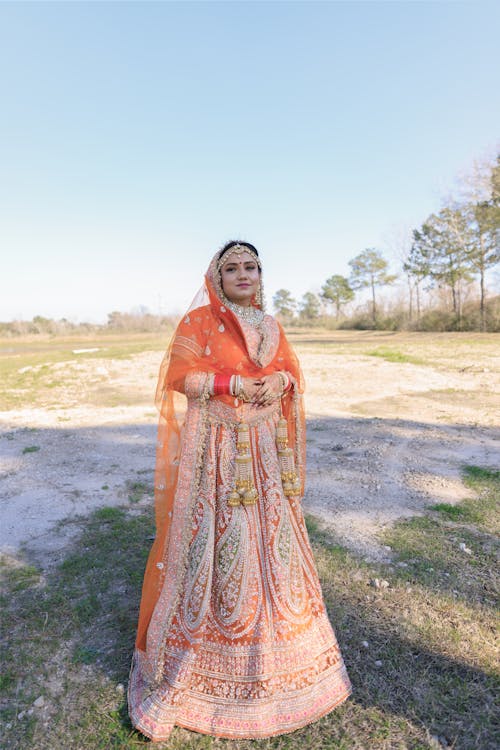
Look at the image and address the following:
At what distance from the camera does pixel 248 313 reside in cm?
251

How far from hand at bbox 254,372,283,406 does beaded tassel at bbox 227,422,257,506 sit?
0.16 metres

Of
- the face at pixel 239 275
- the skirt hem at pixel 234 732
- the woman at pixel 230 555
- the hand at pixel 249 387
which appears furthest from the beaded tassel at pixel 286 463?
the skirt hem at pixel 234 732

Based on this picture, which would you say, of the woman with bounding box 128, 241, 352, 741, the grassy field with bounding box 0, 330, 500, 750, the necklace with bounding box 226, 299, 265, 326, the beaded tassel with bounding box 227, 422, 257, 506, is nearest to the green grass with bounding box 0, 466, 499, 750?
the grassy field with bounding box 0, 330, 500, 750

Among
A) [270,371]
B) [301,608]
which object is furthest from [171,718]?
[270,371]

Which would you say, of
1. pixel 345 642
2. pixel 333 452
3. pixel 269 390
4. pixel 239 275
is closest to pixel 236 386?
pixel 269 390

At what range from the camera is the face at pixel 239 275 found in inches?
94.3

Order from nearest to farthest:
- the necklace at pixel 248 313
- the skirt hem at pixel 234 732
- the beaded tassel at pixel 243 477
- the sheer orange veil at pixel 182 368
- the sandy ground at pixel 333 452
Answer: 1. the skirt hem at pixel 234 732
2. the beaded tassel at pixel 243 477
3. the sheer orange veil at pixel 182 368
4. the necklace at pixel 248 313
5. the sandy ground at pixel 333 452

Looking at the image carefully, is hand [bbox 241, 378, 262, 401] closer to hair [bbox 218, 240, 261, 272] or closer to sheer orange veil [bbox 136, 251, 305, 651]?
sheer orange veil [bbox 136, 251, 305, 651]

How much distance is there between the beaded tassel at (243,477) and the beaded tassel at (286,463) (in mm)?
223

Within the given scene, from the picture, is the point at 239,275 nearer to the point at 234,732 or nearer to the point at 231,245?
the point at 231,245

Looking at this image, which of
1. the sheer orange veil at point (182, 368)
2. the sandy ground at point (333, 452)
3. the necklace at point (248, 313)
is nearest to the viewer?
the sheer orange veil at point (182, 368)

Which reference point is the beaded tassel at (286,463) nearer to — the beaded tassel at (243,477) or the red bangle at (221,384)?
the beaded tassel at (243,477)

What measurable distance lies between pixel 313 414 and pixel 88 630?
21.5 ft

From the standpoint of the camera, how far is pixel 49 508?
4812 mm
